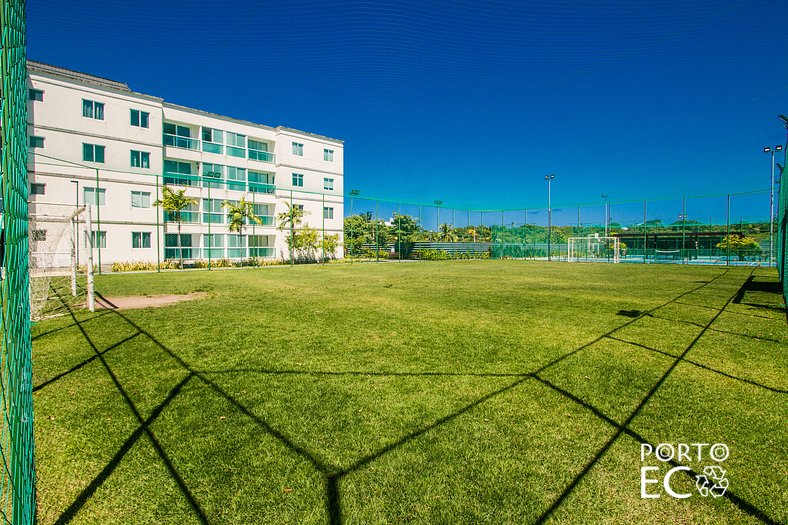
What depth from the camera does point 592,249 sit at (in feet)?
111

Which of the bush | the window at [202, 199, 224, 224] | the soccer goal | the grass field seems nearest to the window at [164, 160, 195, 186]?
the window at [202, 199, 224, 224]

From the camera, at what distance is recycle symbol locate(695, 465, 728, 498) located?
83.4 inches

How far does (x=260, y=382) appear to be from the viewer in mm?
3641

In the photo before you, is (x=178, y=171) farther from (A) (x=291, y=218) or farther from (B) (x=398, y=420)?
(B) (x=398, y=420)

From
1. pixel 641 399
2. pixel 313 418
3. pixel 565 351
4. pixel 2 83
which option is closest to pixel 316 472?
pixel 313 418

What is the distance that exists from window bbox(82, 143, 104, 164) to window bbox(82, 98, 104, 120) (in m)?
1.69

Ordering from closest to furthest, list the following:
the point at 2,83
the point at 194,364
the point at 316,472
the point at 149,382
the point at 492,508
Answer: the point at 2,83
the point at 492,508
the point at 316,472
the point at 149,382
the point at 194,364

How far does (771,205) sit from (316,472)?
114ft

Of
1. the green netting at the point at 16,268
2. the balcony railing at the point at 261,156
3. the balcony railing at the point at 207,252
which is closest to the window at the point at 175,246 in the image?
the balcony railing at the point at 207,252

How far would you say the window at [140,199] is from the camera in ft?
75.5

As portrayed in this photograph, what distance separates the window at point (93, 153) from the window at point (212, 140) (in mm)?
6328

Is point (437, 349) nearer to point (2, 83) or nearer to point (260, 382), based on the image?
point (260, 382)

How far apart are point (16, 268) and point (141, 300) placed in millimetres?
8139

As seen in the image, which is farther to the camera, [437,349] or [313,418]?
[437,349]
